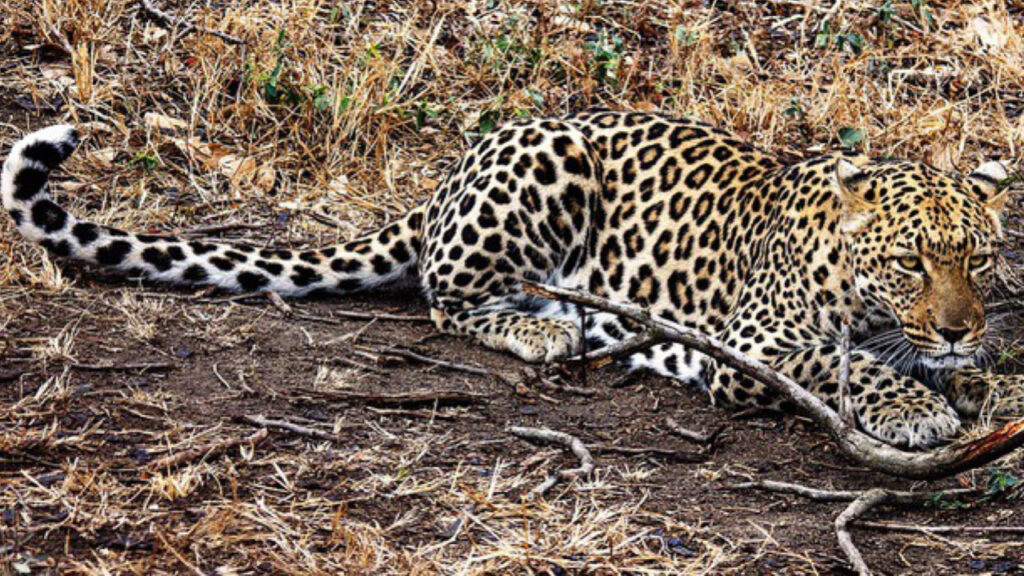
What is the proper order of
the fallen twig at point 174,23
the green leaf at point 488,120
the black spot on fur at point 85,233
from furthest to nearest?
1. the fallen twig at point 174,23
2. the green leaf at point 488,120
3. the black spot on fur at point 85,233

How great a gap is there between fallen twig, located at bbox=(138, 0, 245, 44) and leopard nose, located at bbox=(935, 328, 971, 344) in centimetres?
483

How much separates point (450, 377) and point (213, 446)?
59.4 inches

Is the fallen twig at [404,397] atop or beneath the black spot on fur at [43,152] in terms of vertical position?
beneath

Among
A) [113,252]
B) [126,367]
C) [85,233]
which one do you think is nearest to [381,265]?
[113,252]

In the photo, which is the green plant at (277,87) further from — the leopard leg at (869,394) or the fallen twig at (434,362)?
the leopard leg at (869,394)

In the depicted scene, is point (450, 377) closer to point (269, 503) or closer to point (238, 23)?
point (269, 503)

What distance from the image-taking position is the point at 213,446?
16.8 ft

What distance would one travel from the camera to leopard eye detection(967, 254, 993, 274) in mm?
5910

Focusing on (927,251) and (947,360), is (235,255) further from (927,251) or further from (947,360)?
(947,360)

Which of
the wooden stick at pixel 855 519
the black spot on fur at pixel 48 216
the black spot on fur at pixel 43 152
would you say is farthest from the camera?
the black spot on fur at pixel 48 216

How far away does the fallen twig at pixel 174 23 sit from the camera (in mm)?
8844

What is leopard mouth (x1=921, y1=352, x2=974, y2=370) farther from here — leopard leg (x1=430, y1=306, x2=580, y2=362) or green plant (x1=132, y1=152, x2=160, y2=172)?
green plant (x1=132, y1=152, x2=160, y2=172)

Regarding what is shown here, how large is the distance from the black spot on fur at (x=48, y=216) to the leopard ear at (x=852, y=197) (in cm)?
354

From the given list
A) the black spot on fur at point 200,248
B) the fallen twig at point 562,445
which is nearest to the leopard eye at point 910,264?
the fallen twig at point 562,445
